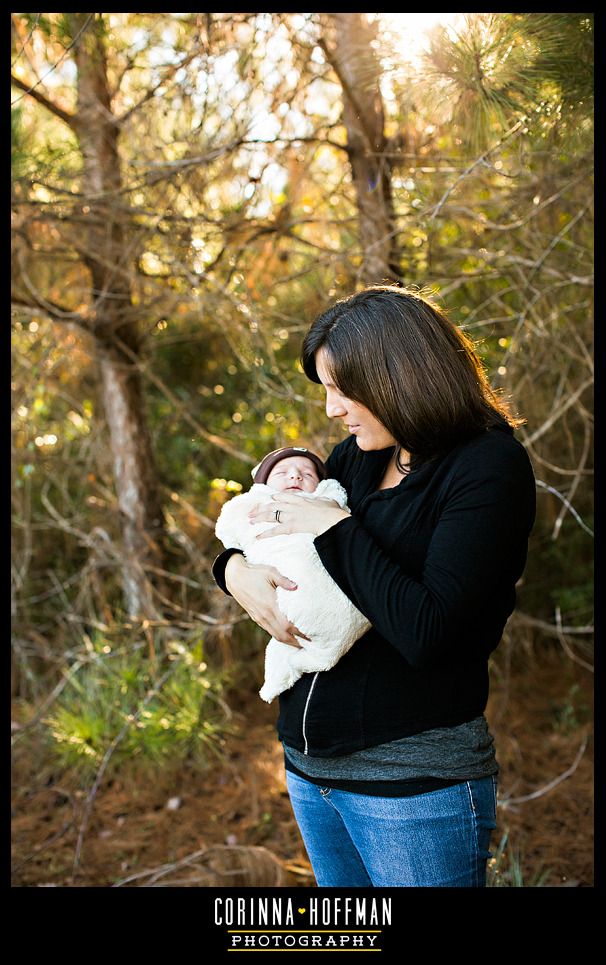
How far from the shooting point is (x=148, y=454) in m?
4.44

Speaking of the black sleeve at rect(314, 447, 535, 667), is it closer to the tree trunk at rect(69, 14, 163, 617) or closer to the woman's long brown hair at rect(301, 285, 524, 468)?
the woman's long brown hair at rect(301, 285, 524, 468)

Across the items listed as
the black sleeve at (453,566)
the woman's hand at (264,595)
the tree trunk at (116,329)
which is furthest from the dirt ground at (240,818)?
the black sleeve at (453,566)

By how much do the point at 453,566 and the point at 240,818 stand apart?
251 centimetres

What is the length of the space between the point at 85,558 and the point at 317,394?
2.10m

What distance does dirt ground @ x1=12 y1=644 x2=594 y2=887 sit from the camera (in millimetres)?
3078

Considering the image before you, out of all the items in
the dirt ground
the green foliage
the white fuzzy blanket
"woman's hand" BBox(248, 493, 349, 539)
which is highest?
"woman's hand" BBox(248, 493, 349, 539)

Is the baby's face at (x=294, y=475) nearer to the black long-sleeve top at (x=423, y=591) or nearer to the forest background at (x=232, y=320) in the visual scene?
the black long-sleeve top at (x=423, y=591)

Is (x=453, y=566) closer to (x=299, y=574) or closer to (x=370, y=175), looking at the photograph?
(x=299, y=574)

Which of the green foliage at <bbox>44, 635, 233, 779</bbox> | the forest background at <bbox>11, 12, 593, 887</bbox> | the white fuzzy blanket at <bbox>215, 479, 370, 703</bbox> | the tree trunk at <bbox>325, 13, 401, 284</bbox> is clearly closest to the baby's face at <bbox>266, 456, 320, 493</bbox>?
the white fuzzy blanket at <bbox>215, 479, 370, 703</bbox>

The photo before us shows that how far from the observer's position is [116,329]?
166 inches

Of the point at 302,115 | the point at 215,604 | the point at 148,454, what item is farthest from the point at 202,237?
the point at 215,604

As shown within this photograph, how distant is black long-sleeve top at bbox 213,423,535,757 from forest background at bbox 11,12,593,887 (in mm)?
1115
